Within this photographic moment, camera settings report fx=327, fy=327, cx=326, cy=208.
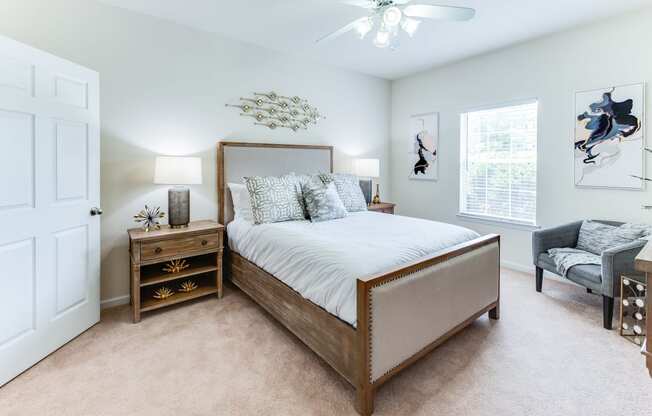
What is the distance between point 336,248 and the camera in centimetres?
210

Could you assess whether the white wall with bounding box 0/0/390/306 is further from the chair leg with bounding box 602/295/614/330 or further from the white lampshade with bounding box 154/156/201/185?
the chair leg with bounding box 602/295/614/330

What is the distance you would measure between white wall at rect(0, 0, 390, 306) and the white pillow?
24cm

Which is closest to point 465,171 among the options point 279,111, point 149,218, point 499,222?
point 499,222

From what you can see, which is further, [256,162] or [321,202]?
[256,162]

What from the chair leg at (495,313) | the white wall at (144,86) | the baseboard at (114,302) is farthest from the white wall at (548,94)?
the baseboard at (114,302)

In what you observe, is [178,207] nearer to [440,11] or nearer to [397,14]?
[397,14]

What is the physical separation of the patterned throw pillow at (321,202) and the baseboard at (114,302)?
1882 mm

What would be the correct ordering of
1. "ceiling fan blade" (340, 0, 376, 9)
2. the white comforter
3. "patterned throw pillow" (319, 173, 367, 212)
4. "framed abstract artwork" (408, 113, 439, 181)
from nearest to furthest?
the white comforter < "ceiling fan blade" (340, 0, 376, 9) < "patterned throw pillow" (319, 173, 367, 212) < "framed abstract artwork" (408, 113, 439, 181)

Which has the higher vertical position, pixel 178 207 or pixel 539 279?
pixel 178 207

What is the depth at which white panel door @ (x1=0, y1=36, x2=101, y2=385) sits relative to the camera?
1888 millimetres

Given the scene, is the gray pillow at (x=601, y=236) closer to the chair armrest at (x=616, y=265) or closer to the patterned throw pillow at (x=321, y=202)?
the chair armrest at (x=616, y=265)

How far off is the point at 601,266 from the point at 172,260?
11.5 ft

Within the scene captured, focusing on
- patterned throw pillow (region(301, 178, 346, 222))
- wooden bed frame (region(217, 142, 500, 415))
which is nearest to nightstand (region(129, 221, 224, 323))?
wooden bed frame (region(217, 142, 500, 415))

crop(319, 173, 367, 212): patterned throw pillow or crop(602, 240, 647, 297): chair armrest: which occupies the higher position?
crop(319, 173, 367, 212): patterned throw pillow
